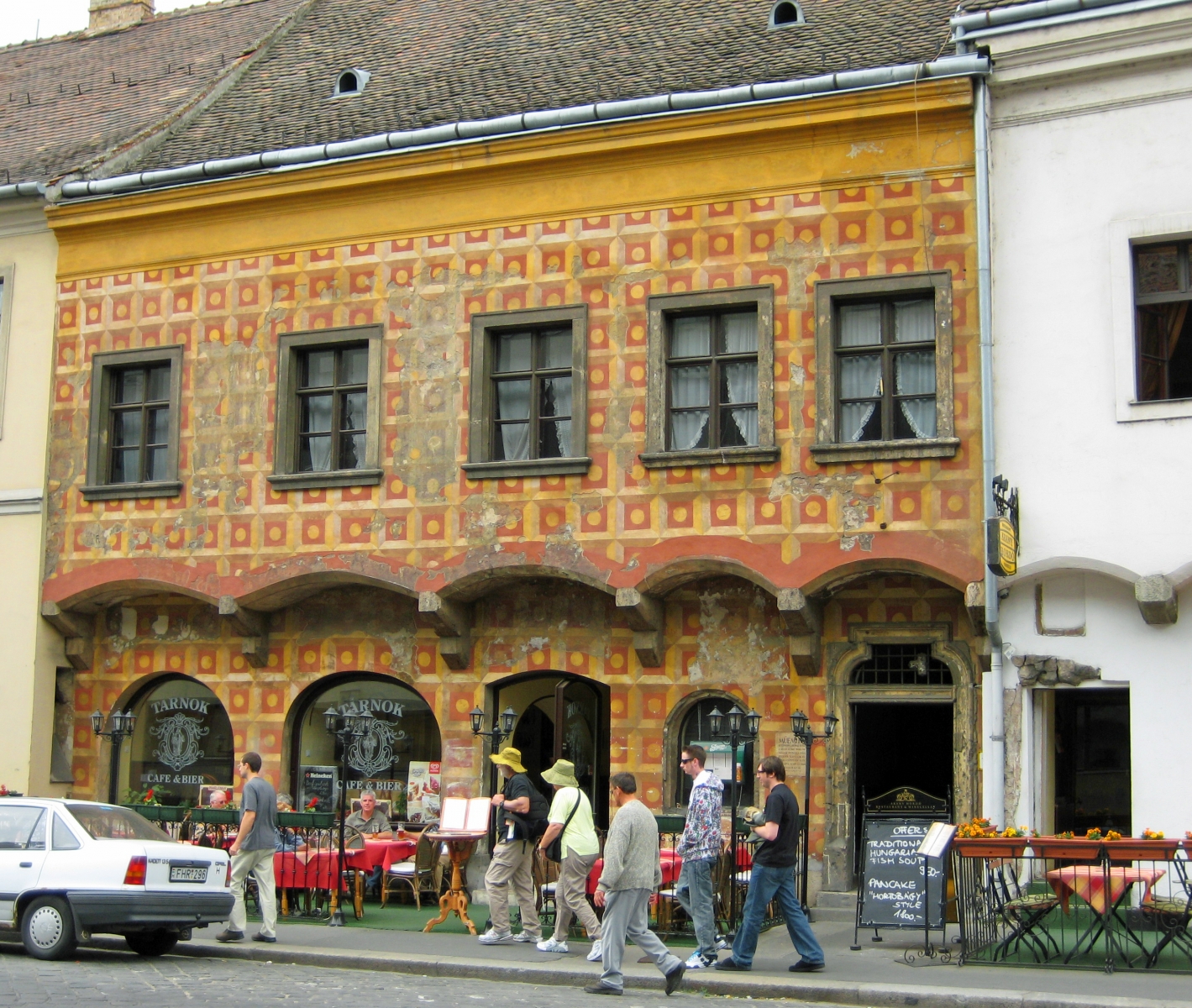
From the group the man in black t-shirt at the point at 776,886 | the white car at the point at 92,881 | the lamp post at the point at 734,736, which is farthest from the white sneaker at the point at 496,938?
the man in black t-shirt at the point at 776,886

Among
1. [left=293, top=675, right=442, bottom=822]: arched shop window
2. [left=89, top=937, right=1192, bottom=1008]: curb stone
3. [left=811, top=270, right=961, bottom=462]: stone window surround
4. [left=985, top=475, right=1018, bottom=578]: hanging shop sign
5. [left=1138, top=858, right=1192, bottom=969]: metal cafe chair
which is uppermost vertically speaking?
[left=811, top=270, right=961, bottom=462]: stone window surround

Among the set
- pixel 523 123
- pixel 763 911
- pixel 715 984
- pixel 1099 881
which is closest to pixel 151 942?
pixel 715 984

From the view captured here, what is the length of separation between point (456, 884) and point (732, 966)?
3650mm

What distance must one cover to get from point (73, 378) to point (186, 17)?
9.29 metres

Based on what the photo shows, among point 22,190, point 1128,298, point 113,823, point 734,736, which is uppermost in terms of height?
point 22,190

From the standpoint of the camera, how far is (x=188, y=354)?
20.7m

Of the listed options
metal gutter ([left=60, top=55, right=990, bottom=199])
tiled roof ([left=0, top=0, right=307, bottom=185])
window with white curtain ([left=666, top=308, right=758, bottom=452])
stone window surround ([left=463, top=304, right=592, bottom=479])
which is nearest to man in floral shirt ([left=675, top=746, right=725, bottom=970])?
window with white curtain ([left=666, top=308, right=758, bottom=452])

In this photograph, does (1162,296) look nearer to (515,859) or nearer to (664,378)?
(664,378)

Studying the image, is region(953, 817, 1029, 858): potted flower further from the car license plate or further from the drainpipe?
the car license plate

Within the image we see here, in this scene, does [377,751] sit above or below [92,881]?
above

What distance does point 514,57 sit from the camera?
21.5 meters

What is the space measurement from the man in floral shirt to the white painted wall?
4.31 meters

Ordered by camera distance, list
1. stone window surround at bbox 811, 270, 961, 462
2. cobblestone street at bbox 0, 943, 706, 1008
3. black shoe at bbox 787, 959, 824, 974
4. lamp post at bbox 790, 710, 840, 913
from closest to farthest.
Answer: cobblestone street at bbox 0, 943, 706, 1008 < black shoe at bbox 787, 959, 824, 974 < lamp post at bbox 790, 710, 840, 913 < stone window surround at bbox 811, 270, 961, 462

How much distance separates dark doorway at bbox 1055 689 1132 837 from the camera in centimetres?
1684
